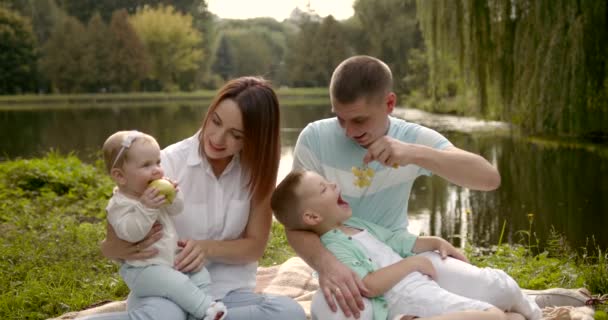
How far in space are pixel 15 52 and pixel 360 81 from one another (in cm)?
2927

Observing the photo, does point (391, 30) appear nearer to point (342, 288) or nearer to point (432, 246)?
point (432, 246)

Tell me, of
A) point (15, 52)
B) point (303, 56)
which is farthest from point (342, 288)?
point (303, 56)

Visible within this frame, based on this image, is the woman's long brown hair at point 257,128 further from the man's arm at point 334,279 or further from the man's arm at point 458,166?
the man's arm at point 458,166

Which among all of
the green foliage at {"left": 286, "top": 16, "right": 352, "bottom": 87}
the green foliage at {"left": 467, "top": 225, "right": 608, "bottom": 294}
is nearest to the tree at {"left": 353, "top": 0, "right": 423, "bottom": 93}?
the green foliage at {"left": 286, "top": 16, "right": 352, "bottom": 87}

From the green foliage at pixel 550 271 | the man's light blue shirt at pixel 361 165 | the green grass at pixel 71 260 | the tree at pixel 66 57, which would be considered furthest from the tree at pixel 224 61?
the man's light blue shirt at pixel 361 165

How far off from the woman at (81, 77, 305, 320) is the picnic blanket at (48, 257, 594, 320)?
507 millimetres

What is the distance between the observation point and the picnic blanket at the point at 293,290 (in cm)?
268

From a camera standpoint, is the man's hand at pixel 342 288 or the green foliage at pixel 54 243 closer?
the man's hand at pixel 342 288

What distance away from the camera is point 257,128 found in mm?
2426

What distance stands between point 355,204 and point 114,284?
1.66 metres

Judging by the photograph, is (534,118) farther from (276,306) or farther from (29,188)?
(276,306)

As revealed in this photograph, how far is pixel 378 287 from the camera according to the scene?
2268mm

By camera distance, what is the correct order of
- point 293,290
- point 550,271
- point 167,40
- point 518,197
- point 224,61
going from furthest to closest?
point 224,61 < point 167,40 < point 518,197 < point 550,271 < point 293,290

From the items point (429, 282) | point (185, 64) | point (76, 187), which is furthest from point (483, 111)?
point (185, 64)
